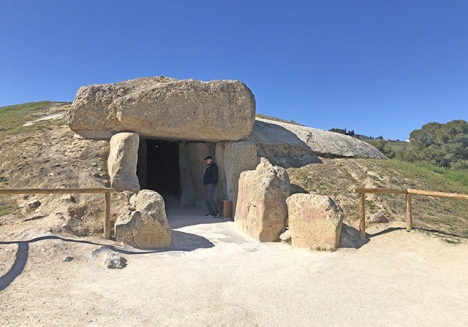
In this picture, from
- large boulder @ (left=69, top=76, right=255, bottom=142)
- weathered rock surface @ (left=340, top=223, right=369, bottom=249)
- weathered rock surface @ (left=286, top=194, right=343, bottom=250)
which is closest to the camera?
weathered rock surface @ (left=286, top=194, right=343, bottom=250)

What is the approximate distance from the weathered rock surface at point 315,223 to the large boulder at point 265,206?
0.40 meters

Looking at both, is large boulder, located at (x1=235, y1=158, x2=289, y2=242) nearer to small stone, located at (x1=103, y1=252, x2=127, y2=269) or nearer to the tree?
small stone, located at (x1=103, y1=252, x2=127, y2=269)

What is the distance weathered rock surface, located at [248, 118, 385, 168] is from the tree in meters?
16.8

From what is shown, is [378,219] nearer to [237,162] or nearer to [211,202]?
[237,162]

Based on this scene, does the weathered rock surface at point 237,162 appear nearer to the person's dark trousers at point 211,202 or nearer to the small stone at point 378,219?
the person's dark trousers at point 211,202

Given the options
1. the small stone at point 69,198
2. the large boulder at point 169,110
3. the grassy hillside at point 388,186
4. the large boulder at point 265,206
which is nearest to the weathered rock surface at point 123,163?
the large boulder at point 169,110

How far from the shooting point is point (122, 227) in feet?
20.3

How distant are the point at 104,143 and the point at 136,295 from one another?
235 inches

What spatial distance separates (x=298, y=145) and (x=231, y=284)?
297 inches

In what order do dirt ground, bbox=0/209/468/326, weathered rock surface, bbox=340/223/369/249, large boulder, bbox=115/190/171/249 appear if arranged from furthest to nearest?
1. weathered rock surface, bbox=340/223/369/249
2. large boulder, bbox=115/190/171/249
3. dirt ground, bbox=0/209/468/326

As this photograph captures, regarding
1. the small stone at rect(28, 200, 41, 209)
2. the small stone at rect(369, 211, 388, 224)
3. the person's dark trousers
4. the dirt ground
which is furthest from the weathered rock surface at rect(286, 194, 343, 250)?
the small stone at rect(28, 200, 41, 209)

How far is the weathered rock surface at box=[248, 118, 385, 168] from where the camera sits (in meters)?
10.8

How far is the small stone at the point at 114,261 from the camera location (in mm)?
5100

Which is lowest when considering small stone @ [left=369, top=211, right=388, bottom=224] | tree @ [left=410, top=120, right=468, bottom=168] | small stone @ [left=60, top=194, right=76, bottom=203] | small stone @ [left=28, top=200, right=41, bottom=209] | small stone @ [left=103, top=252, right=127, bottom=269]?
small stone @ [left=103, top=252, right=127, bottom=269]
